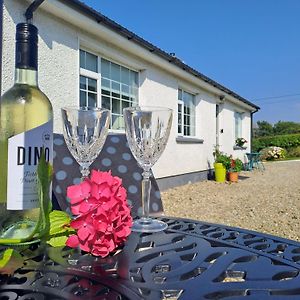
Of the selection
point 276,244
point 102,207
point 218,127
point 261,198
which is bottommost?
point 261,198

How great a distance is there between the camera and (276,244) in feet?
3.12

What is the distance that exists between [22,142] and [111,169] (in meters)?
0.69

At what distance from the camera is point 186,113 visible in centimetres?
887

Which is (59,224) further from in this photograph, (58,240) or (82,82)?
(82,82)

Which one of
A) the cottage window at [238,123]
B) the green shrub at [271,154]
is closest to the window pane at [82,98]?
the cottage window at [238,123]

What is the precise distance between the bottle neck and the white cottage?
2855mm

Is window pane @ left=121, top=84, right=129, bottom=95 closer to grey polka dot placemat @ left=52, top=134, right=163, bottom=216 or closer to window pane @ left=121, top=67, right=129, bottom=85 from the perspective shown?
window pane @ left=121, top=67, right=129, bottom=85

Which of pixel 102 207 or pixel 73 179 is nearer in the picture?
pixel 102 207

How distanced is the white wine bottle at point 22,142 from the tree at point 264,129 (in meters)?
51.9

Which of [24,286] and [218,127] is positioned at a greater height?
[218,127]

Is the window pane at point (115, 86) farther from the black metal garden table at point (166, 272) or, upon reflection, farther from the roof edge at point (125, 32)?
the black metal garden table at point (166, 272)

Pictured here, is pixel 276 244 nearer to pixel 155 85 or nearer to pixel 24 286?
pixel 24 286

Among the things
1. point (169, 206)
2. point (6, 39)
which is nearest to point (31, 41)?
point (6, 39)

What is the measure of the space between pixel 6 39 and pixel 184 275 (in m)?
3.51
